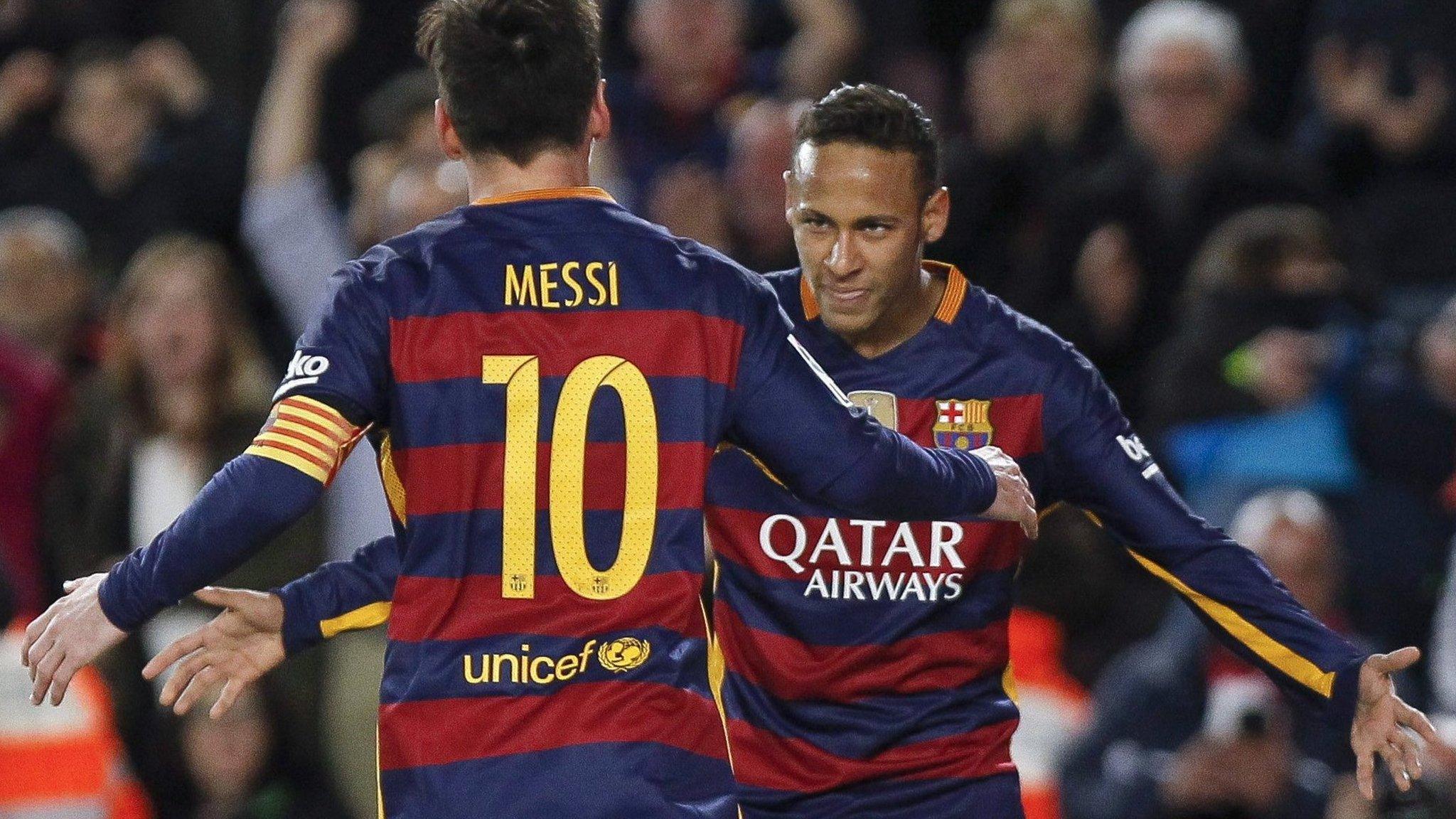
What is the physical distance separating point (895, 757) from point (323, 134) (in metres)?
5.58

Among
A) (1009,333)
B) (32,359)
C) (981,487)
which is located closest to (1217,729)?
(1009,333)

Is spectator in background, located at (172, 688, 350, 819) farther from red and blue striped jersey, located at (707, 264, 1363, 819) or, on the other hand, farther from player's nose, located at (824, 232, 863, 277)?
player's nose, located at (824, 232, 863, 277)

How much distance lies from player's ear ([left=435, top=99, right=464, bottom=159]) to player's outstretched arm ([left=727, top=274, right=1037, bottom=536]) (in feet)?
1.65

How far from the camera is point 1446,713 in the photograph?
6.10 meters

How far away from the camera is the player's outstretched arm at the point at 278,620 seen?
3564mm

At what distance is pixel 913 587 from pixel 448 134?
134cm

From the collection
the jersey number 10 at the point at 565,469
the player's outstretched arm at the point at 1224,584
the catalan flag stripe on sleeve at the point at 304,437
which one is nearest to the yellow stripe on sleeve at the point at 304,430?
the catalan flag stripe on sleeve at the point at 304,437

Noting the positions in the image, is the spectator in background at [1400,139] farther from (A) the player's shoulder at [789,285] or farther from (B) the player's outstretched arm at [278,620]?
(B) the player's outstretched arm at [278,620]

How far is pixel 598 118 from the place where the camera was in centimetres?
338

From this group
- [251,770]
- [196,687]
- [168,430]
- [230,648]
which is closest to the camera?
[196,687]

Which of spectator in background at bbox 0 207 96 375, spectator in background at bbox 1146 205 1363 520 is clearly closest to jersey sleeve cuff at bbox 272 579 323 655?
spectator in background at bbox 1146 205 1363 520

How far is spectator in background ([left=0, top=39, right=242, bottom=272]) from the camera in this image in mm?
8867

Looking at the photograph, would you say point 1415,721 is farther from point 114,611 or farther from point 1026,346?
point 114,611

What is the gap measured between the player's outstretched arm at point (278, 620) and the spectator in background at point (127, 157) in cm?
541
